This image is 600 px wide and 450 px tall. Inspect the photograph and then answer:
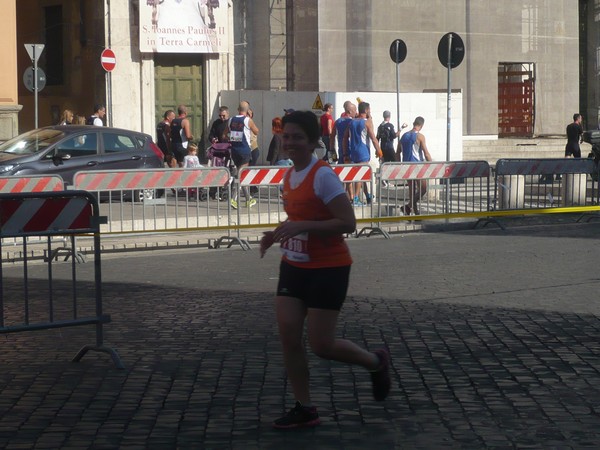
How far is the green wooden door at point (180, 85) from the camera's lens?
117ft

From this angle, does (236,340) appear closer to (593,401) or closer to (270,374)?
(270,374)

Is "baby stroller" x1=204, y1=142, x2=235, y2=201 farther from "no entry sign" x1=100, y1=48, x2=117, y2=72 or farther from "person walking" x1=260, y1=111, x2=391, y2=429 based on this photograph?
"person walking" x1=260, y1=111, x2=391, y2=429

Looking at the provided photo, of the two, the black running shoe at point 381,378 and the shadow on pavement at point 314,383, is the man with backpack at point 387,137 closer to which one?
the shadow on pavement at point 314,383

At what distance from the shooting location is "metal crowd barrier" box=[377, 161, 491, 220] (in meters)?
20.6

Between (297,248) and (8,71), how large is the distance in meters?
25.4

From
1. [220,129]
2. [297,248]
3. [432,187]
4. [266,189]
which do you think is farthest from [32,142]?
[297,248]

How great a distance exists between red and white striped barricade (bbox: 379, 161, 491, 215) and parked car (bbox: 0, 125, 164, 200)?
5779 millimetres

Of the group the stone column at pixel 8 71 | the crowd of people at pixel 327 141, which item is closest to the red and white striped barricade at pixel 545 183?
the crowd of people at pixel 327 141

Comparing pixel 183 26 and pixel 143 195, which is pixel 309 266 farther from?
pixel 183 26

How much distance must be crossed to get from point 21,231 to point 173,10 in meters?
26.4

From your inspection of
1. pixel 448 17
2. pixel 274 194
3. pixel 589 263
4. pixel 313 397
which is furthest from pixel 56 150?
pixel 448 17

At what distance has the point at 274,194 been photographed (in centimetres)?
1973

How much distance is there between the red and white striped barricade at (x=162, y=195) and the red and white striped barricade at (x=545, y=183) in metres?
4.68

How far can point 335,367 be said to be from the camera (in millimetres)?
9062
